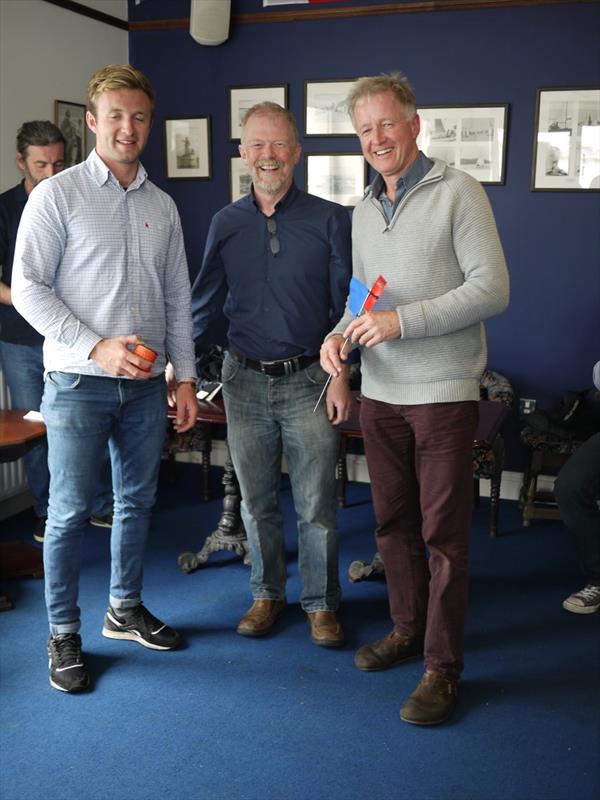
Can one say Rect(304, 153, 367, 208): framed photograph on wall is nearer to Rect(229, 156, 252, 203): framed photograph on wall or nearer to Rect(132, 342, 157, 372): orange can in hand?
Rect(229, 156, 252, 203): framed photograph on wall

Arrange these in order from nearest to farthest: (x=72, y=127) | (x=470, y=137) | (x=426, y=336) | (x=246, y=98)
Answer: (x=426, y=336) < (x=470, y=137) < (x=72, y=127) < (x=246, y=98)

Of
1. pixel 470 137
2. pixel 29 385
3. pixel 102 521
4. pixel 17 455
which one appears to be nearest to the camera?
pixel 17 455

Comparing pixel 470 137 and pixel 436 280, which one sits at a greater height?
pixel 470 137

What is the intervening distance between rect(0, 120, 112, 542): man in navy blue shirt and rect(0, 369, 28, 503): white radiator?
177 mm

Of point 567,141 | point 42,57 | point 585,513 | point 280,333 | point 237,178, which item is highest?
point 42,57

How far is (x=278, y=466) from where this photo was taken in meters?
3.02

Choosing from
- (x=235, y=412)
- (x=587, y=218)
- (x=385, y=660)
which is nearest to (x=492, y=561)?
(x=385, y=660)

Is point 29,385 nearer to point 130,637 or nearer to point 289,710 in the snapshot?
point 130,637

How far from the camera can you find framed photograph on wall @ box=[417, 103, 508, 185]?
450 cm

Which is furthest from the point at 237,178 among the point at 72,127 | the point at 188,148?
the point at 72,127

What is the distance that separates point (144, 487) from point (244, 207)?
39.4 inches

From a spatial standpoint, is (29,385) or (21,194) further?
(29,385)

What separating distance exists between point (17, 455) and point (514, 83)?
3156mm

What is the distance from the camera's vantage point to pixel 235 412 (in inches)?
116
